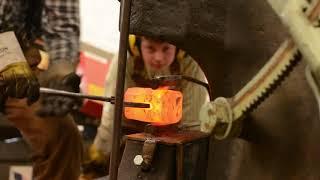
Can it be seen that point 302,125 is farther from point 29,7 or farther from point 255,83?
point 29,7

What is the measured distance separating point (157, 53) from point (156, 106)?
3.51 ft

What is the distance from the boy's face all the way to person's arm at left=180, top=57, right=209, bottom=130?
0.21 m

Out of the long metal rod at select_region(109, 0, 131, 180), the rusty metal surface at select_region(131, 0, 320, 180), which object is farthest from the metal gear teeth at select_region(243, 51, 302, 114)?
the long metal rod at select_region(109, 0, 131, 180)

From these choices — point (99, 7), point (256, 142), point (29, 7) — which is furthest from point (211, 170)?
point (99, 7)

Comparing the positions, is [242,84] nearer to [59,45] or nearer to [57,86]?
[57,86]

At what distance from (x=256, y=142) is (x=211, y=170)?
0.23 meters

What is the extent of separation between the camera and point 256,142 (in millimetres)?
1520

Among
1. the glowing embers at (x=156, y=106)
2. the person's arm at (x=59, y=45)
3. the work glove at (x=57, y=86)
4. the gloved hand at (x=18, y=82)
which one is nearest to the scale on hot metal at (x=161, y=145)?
the glowing embers at (x=156, y=106)

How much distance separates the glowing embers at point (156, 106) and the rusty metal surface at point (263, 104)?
6.3 inches

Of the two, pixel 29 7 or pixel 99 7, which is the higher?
pixel 99 7

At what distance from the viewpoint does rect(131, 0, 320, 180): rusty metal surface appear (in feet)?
4.65

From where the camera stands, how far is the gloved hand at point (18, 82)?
1803 millimetres

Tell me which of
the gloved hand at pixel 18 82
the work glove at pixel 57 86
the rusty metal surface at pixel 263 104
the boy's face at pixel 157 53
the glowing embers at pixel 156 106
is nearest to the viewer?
the rusty metal surface at pixel 263 104

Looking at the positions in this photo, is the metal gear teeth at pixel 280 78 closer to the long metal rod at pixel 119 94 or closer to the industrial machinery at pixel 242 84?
the industrial machinery at pixel 242 84
